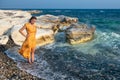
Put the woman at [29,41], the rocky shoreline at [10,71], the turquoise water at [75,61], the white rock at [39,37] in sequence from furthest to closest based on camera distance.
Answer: the white rock at [39,37], the woman at [29,41], the turquoise water at [75,61], the rocky shoreline at [10,71]

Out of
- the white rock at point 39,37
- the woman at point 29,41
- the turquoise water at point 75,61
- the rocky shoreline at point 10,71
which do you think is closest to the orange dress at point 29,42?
the woman at point 29,41

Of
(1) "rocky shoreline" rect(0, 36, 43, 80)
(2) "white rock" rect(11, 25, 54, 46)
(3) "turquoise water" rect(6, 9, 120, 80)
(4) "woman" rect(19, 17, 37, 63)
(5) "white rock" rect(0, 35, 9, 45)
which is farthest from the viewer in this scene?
(2) "white rock" rect(11, 25, 54, 46)

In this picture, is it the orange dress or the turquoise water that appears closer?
the turquoise water

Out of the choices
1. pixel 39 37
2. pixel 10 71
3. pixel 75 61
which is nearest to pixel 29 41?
pixel 10 71

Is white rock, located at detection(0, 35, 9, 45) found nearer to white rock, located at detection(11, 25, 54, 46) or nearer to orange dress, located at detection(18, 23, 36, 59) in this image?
white rock, located at detection(11, 25, 54, 46)

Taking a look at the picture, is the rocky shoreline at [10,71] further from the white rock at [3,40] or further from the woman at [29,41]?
the white rock at [3,40]

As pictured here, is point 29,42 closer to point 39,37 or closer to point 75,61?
point 75,61

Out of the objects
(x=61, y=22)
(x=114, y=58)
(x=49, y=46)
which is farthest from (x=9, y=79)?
(x=61, y=22)

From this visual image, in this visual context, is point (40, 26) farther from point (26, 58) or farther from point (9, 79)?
point (9, 79)

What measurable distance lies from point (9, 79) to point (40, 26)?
429 inches

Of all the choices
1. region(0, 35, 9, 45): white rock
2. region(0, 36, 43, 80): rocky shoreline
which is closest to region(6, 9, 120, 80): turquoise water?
region(0, 36, 43, 80): rocky shoreline

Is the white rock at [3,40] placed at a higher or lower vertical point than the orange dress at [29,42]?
lower

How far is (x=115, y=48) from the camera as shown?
58.2 ft

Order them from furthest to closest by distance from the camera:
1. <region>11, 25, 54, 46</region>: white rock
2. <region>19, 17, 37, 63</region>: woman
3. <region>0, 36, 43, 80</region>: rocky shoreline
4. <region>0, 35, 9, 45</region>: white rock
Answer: <region>11, 25, 54, 46</region>: white rock
<region>0, 35, 9, 45</region>: white rock
<region>19, 17, 37, 63</region>: woman
<region>0, 36, 43, 80</region>: rocky shoreline
